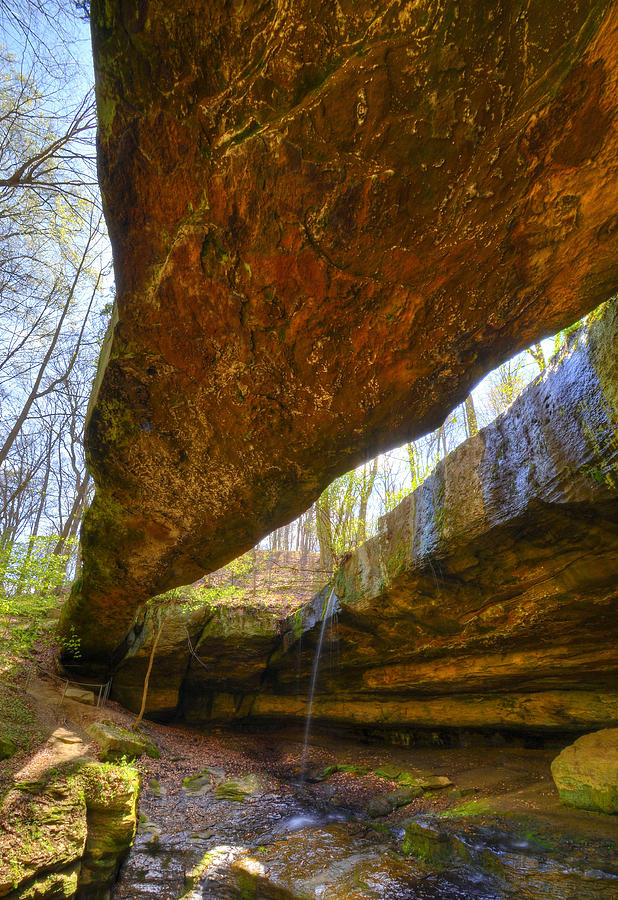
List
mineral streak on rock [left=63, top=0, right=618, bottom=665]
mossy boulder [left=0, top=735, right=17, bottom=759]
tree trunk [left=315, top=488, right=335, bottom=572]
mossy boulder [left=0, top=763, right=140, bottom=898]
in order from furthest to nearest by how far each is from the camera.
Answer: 1. tree trunk [left=315, top=488, right=335, bottom=572]
2. mossy boulder [left=0, top=735, right=17, bottom=759]
3. mossy boulder [left=0, top=763, right=140, bottom=898]
4. mineral streak on rock [left=63, top=0, right=618, bottom=665]

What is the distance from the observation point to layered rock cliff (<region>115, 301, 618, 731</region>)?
443 centimetres

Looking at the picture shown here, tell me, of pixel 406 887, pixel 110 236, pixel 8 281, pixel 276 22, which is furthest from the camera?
pixel 8 281

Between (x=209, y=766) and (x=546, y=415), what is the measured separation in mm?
9701

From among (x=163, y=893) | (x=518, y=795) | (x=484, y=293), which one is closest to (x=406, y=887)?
(x=163, y=893)

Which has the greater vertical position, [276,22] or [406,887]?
[276,22]

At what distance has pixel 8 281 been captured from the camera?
8172mm

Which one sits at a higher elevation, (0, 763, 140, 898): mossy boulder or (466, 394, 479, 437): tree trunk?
(466, 394, 479, 437): tree trunk

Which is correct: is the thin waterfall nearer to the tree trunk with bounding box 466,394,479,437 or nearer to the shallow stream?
the shallow stream

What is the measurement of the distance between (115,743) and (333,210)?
8400 mm

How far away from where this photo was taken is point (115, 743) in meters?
6.86

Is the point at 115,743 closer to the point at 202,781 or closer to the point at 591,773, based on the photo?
the point at 202,781

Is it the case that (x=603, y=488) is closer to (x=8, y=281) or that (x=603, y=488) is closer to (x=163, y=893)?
(x=163, y=893)

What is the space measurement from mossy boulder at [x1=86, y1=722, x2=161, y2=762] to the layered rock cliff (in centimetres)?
288

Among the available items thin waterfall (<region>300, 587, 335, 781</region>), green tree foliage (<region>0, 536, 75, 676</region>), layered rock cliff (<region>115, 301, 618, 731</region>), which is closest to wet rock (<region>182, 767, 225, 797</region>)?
thin waterfall (<region>300, 587, 335, 781</region>)
